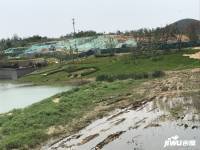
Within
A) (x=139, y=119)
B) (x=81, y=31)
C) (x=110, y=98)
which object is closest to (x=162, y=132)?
(x=139, y=119)

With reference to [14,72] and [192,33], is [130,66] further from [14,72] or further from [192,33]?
[192,33]

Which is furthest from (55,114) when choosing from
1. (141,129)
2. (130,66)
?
(130,66)

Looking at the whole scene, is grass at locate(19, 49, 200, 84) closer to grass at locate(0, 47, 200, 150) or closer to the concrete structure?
grass at locate(0, 47, 200, 150)

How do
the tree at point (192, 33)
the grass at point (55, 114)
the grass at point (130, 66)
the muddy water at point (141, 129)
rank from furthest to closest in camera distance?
the tree at point (192, 33)
the grass at point (130, 66)
the grass at point (55, 114)
the muddy water at point (141, 129)

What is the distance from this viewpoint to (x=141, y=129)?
677 inches

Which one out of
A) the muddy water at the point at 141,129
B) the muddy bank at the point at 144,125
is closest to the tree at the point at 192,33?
the muddy bank at the point at 144,125

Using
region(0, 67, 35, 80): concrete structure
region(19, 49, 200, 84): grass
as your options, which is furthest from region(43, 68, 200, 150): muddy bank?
region(0, 67, 35, 80): concrete structure

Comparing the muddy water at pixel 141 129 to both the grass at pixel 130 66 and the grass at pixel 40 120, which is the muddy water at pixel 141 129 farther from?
the grass at pixel 130 66

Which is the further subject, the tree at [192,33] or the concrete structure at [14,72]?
the tree at [192,33]

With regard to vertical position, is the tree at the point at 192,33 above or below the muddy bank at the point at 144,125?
above

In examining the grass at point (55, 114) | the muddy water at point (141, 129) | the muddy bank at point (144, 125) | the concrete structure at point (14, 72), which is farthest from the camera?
the concrete structure at point (14, 72)

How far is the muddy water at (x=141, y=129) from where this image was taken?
14812 millimetres

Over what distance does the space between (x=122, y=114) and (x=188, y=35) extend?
5826 cm

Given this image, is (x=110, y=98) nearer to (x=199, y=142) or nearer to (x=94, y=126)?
(x=94, y=126)
